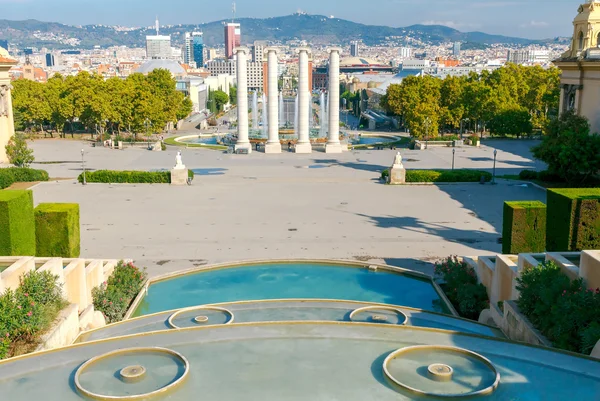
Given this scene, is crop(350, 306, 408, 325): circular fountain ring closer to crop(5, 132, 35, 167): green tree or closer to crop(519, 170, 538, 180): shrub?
crop(519, 170, 538, 180): shrub

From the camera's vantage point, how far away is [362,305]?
15.2 metres

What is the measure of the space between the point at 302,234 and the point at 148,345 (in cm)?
1685

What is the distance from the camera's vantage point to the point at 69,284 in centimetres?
1585

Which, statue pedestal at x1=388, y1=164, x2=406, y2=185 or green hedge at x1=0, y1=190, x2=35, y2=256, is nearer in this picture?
green hedge at x1=0, y1=190, x2=35, y2=256

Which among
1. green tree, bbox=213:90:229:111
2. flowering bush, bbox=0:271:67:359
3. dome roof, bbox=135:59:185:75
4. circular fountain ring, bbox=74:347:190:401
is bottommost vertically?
flowering bush, bbox=0:271:67:359

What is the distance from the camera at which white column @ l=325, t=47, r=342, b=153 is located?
A: 58.0 m

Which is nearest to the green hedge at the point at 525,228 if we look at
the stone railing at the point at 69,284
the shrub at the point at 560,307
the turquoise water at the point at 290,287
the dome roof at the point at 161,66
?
the turquoise water at the point at 290,287

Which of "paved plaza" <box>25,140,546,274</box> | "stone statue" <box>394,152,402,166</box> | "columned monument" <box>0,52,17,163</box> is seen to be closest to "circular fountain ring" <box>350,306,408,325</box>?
"paved plaza" <box>25,140,546,274</box>

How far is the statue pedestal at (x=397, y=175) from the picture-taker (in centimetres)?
3888

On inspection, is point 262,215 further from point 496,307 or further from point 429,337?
point 429,337

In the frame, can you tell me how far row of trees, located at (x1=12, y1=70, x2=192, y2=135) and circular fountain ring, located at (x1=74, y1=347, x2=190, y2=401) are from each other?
5572 cm

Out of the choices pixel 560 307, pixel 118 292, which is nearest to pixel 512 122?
pixel 118 292

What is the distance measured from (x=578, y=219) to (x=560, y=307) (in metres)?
7.28

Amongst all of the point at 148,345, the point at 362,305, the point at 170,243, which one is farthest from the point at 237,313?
the point at 170,243
